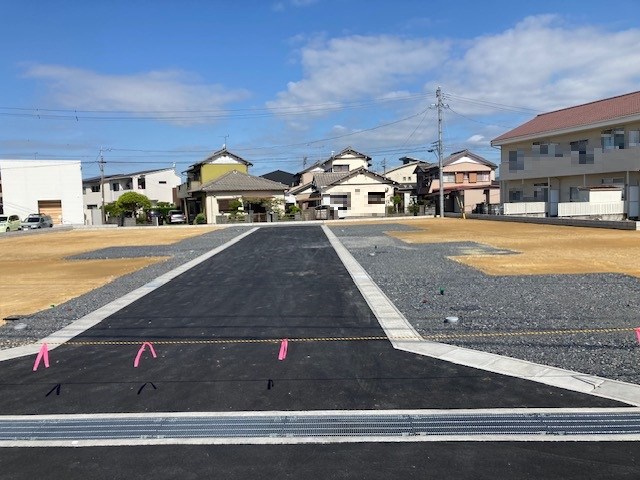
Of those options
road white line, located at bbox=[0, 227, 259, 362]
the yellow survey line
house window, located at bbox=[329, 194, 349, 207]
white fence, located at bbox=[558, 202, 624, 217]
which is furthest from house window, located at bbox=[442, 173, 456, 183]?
the yellow survey line

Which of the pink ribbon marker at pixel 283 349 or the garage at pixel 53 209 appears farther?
the garage at pixel 53 209

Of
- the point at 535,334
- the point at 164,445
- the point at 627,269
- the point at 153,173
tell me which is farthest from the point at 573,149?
the point at 153,173

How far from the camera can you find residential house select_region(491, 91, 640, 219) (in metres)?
28.2

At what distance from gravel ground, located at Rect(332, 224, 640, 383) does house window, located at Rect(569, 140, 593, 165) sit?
74.8 feet

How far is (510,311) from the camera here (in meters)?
7.79

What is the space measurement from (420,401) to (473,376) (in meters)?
0.90

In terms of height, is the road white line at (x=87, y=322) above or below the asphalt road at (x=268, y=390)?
above

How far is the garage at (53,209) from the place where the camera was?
53.4m

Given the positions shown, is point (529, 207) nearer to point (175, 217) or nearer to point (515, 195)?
point (515, 195)

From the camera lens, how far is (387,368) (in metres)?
5.41

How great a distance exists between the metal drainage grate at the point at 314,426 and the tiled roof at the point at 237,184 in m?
44.2

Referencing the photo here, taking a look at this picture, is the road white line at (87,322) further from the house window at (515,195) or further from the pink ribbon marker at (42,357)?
the house window at (515,195)

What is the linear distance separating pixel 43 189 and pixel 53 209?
2369 mm

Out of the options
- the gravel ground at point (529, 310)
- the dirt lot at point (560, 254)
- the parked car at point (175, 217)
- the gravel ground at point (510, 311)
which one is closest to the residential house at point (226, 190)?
the parked car at point (175, 217)
